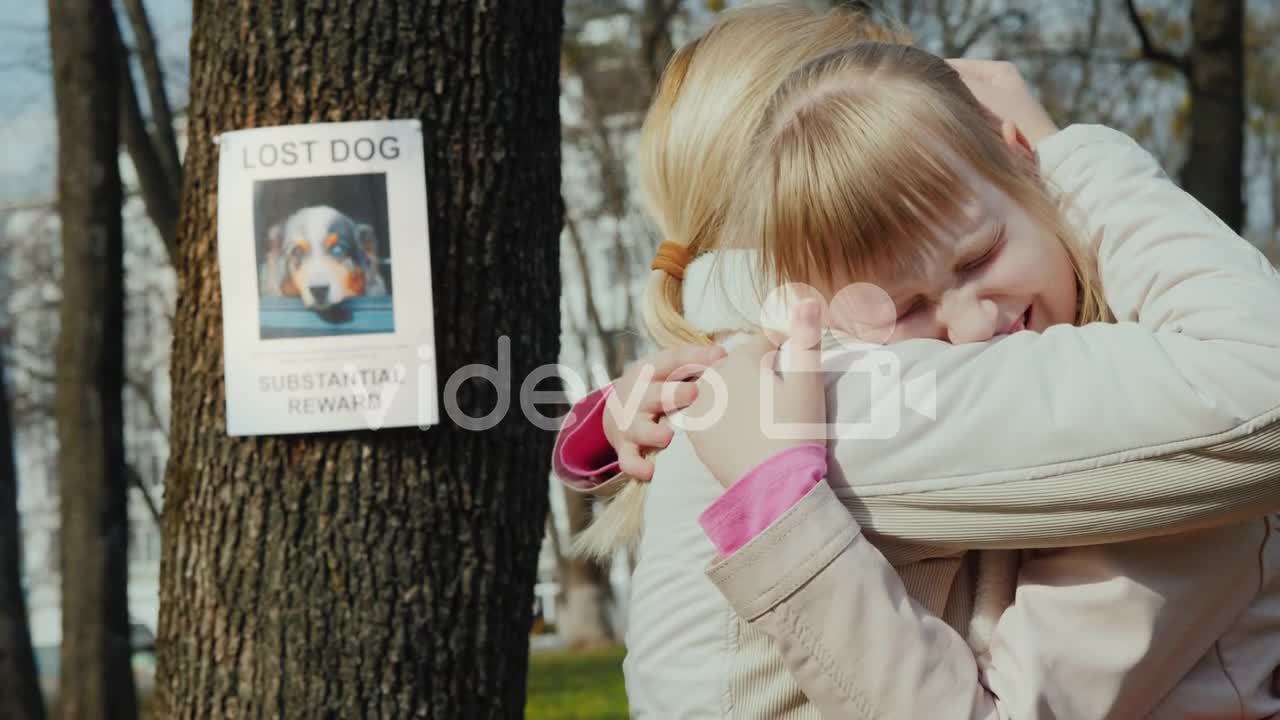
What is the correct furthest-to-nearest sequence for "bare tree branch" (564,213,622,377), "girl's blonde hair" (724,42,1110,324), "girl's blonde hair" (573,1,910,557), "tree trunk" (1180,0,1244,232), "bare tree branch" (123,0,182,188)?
"bare tree branch" (564,213,622,377) < "bare tree branch" (123,0,182,188) < "tree trunk" (1180,0,1244,232) < "girl's blonde hair" (573,1,910,557) < "girl's blonde hair" (724,42,1110,324)

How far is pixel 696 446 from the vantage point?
161cm

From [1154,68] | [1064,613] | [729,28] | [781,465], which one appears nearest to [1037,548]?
[1064,613]

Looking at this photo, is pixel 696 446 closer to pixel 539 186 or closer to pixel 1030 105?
pixel 1030 105

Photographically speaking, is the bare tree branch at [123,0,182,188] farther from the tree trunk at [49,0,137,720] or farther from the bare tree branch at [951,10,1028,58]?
the bare tree branch at [951,10,1028,58]

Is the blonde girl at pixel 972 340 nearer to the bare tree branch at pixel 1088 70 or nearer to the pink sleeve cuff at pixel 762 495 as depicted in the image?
the pink sleeve cuff at pixel 762 495

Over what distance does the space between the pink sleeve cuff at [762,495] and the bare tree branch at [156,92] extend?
8.38m

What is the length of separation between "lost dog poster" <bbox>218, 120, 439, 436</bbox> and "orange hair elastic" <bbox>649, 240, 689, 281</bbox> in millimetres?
804

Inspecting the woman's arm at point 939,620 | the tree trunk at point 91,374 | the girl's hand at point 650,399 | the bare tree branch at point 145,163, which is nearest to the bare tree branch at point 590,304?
the bare tree branch at point 145,163

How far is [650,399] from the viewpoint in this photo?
1.80m

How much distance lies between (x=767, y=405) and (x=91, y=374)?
252 inches

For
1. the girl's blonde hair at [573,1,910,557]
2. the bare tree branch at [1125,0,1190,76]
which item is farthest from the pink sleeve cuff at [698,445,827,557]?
the bare tree branch at [1125,0,1190,76]

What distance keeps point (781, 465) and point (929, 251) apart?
0.93 feet

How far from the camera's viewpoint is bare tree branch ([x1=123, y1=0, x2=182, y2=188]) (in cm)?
939

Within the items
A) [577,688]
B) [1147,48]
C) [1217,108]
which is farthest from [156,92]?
[577,688]
